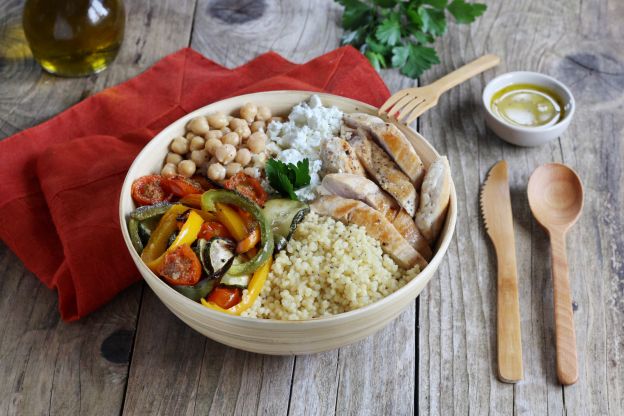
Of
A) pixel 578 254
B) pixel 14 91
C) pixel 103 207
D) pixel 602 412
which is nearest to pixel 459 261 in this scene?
pixel 578 254

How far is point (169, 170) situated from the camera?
2.65m

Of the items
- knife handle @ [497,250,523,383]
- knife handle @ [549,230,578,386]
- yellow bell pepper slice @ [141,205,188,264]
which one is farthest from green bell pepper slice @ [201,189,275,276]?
knife handle @ [549,230,578,386]

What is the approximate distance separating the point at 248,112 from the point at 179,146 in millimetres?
318

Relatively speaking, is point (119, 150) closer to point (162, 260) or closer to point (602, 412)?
point (162, 260)

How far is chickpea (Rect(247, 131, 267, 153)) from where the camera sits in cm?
272

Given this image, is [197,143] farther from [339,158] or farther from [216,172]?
[339,158]

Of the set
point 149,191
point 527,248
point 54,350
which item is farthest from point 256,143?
point 527,248

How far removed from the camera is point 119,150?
2.95m

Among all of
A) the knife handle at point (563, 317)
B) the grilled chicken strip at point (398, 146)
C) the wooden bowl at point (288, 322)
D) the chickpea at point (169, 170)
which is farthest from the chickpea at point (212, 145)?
the knife handle at point (563, 317)

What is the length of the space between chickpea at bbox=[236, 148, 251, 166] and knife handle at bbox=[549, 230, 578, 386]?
1250 millimetres

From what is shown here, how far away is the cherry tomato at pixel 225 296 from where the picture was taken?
7.21 feet

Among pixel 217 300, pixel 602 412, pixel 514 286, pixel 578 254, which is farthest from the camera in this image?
pixel 578 254

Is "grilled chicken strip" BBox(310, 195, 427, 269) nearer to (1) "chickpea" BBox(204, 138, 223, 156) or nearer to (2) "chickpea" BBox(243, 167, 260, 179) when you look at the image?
(2) "chickpea" BBox(243, 167, 260, 179)

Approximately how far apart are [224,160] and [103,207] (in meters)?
0.53
